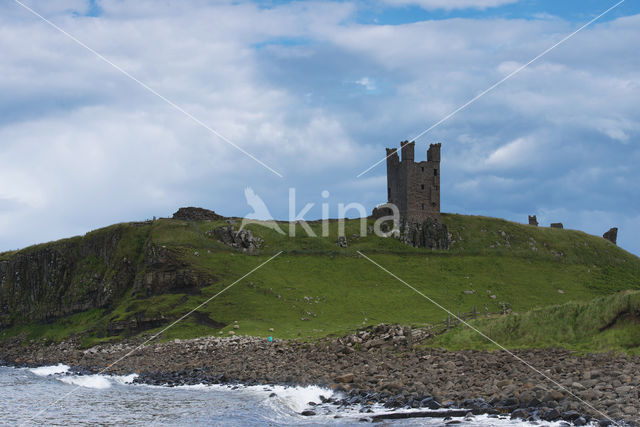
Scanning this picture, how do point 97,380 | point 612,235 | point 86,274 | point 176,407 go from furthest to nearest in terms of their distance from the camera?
point 612,235 → point 86,274 → point 97,380 → point 176,407

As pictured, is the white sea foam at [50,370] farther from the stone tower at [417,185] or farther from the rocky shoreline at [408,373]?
the stone tower at [417,185]

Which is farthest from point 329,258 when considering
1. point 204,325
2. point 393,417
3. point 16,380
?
point 393,417

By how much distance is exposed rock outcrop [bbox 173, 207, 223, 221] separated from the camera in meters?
97.8

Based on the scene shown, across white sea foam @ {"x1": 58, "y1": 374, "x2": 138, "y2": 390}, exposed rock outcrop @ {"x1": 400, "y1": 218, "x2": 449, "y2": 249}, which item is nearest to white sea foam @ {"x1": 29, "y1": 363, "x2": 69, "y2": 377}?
white sea foam @ {"x1": 58, "y1": 374, "x2": 138, "y2": 390}

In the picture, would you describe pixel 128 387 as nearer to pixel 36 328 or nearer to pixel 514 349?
pixel 514 349

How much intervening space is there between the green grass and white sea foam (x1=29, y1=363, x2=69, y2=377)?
33480mm

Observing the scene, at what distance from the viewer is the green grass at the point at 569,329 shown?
35.2 m

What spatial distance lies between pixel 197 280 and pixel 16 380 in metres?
28.5

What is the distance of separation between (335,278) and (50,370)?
37.3 m

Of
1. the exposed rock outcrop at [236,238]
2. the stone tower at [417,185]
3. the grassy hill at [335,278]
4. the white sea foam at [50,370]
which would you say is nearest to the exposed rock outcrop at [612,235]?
the grassy hill at [335,278]

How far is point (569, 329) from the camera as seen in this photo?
38688mm

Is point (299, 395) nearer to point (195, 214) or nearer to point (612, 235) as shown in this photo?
point (195, 214)

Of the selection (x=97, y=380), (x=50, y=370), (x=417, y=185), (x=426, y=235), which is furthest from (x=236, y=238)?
(x=97, y=380)

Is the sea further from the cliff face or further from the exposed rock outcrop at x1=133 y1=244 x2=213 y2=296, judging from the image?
the cliff face
